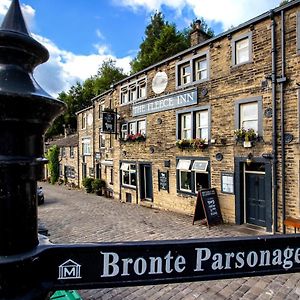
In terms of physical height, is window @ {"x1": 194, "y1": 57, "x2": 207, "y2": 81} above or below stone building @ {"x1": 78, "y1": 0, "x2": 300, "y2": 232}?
above

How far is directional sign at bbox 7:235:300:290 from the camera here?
1.12 metres

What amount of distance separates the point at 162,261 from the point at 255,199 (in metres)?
10.2

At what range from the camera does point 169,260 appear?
125cm

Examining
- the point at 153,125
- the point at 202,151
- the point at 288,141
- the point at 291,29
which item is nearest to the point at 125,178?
the point at 153,125

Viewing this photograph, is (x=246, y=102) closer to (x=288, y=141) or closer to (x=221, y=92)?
(x=221, y=92)

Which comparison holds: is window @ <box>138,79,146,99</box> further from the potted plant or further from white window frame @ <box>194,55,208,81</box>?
the potted plant

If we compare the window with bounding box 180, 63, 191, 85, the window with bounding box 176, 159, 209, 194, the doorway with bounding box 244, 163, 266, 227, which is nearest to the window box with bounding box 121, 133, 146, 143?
the window with bounding box 176, 159, 209, 194

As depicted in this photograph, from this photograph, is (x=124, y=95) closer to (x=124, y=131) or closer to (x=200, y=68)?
(x=124, y=131)

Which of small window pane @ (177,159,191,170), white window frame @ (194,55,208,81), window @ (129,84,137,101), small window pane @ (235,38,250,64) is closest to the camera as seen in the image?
small window pane @ (235,38,250,64)

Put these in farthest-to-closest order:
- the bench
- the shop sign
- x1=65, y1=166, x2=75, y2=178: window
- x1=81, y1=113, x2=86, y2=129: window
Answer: x1=65, y1=166, x2=75, y2=178: window
x1=81, y1=113, x2=86, y2=129: window
the shop sign
the bench

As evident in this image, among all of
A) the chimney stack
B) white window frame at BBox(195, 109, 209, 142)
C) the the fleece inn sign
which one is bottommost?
the the fleece inn sign

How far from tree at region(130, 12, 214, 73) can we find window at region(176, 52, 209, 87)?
607 inches

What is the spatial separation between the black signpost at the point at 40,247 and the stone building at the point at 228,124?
897 cm

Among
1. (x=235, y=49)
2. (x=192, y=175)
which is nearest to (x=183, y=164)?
(x=192, y=175)
